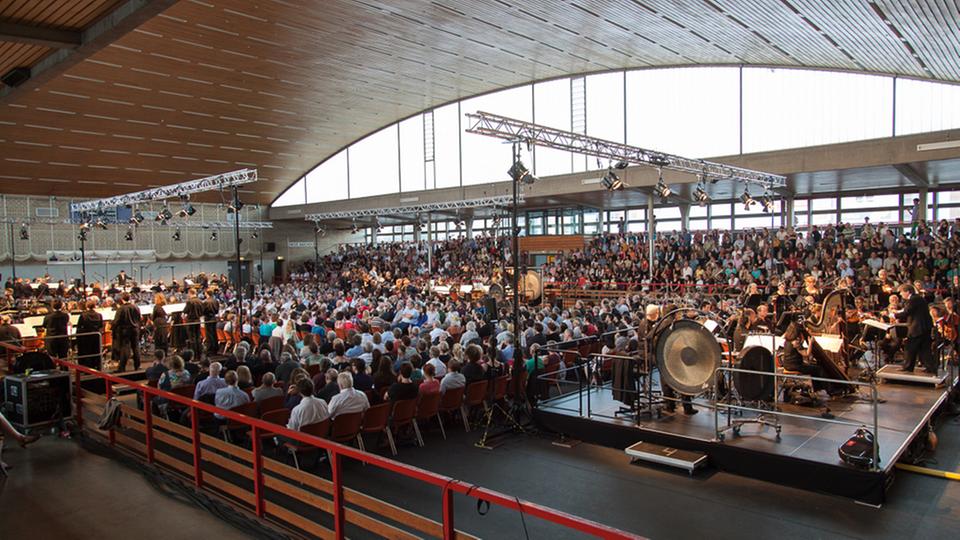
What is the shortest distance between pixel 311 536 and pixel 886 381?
915 cm

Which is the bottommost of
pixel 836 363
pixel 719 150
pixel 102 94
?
pixel 836 363

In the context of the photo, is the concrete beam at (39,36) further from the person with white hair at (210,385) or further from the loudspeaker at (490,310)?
the loudspeaker at (490,310)

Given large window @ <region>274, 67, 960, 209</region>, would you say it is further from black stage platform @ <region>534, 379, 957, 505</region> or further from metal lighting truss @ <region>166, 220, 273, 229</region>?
black stage platform @ <region>534, 379, 957, 505</region>

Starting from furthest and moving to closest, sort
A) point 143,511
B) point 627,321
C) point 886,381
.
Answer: point 627,321 → point 886,381 → point 143,511

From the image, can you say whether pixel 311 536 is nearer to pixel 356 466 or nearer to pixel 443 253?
pixel 356 466

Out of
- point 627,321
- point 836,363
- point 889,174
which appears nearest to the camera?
point 836,363

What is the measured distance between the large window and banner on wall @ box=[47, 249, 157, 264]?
43.2 feet

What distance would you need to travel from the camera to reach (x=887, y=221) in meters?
24.2

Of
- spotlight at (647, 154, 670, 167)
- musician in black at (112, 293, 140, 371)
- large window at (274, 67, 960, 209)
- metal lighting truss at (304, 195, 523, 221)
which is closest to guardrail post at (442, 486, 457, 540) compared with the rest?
musician in black at (112, 293, 140, 371)

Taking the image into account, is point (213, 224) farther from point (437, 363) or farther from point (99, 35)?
point (99, 35)

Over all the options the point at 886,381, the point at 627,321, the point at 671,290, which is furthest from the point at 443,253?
the point at 886,381

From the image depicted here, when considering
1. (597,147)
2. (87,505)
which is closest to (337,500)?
(87,505)

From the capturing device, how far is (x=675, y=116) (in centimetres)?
2438

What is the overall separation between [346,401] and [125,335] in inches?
331
